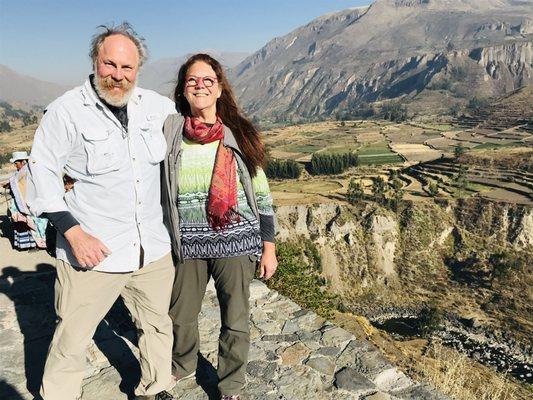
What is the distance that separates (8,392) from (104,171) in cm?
276

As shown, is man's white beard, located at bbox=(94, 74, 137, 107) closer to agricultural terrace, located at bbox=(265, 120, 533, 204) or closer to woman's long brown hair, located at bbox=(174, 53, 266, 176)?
woman's long brown hair, located at bbox=(174, 53, 266, 176)

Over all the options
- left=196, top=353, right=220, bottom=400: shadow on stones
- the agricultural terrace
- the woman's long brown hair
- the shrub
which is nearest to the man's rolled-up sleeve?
the woman's long brown hair

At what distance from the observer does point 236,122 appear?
348 cm

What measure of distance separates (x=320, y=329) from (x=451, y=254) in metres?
66.1

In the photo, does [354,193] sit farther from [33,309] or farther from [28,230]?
[33,309]

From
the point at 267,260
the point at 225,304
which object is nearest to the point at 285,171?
the point at 267,260

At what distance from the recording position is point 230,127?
11.4ft

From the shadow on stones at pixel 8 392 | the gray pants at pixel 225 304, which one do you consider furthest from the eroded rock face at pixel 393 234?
the gray pants at pixel 225 304

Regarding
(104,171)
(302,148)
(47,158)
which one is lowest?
(302,148)

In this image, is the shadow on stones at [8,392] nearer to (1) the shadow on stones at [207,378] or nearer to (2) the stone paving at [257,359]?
(2) the stone paving at [257,359]

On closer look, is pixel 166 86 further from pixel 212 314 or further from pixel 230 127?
pixel 212 314

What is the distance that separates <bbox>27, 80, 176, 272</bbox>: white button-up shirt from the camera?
275 cm

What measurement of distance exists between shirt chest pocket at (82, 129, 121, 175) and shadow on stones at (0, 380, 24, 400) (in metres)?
2.65

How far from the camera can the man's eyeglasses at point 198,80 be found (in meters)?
3.23
